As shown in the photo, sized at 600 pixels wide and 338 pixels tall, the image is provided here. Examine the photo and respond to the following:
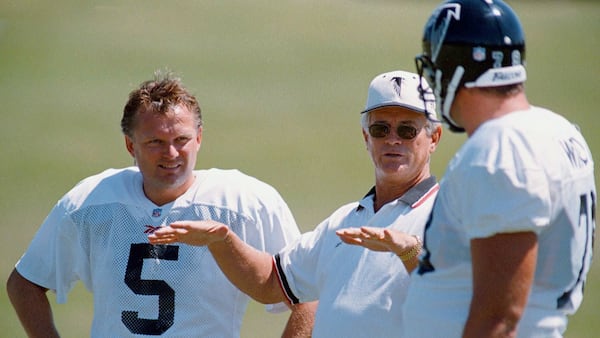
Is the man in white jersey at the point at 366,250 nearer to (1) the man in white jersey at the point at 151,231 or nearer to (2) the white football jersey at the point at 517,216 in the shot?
(1) the man in white jersey at the point at 151,231

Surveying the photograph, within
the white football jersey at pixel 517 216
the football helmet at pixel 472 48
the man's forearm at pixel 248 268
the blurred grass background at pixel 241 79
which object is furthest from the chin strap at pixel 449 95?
the blurred grass background at pixel 241 79

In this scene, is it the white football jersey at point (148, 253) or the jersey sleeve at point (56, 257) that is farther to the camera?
→ the jersey sleeve at point (56, 257)

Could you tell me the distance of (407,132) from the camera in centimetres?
426

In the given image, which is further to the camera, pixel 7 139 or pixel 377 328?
pixel 7 139

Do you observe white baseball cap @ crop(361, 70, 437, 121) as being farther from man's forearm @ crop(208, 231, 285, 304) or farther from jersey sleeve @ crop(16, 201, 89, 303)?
jersey sleeve @ crop(16, 201, 89, 303)

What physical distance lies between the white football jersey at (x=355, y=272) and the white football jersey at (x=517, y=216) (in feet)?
2.43

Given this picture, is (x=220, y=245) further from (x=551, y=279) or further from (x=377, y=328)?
(x=551, y=279)

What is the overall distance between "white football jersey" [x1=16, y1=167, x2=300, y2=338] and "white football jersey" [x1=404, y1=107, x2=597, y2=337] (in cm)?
147

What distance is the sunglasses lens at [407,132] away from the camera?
14.0ft

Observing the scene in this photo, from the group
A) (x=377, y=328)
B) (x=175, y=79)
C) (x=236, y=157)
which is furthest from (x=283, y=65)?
(x=377, y=328)

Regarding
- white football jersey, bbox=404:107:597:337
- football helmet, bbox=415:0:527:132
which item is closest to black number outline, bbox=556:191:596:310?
white football jersey, bbox=404:107:597:337

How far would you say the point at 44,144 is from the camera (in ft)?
35.3

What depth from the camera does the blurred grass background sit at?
10156 millimetres

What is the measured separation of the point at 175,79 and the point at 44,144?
21.2 ft
